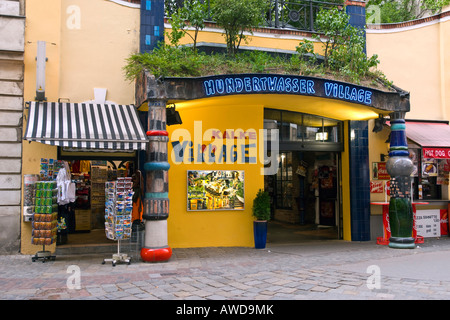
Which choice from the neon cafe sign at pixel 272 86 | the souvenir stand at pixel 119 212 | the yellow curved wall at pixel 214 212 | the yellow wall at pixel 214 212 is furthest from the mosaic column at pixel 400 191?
the souvenir stand at pixel 119 212

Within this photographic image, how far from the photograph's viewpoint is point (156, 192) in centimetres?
860

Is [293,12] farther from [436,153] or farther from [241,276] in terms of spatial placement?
[241,276]

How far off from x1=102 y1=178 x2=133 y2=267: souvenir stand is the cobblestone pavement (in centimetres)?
53

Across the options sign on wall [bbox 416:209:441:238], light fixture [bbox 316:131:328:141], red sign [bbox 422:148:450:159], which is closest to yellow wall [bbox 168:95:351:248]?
light fixture [bbox 316:131:328:141]

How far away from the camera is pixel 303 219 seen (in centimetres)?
1605

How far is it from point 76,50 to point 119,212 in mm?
4506

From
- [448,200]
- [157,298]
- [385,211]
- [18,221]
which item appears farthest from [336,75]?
[18,221]

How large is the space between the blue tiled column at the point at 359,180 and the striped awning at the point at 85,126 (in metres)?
6.17

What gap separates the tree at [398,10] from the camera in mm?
14799

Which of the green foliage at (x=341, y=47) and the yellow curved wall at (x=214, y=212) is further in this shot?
the green foliage at (x=341, y=47)

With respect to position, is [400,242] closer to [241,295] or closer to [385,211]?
[385,211]

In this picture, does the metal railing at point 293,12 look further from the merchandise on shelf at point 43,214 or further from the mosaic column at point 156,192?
the merchandise on shelf at point 43,214

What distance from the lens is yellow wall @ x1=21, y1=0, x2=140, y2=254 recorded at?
9.77m

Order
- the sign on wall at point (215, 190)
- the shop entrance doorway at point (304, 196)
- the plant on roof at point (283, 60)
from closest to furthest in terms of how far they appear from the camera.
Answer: the plant on roof at point (283, 60)
the sign on wall at point (215, 190)
the shop entrance doorway at point (304, 196)
